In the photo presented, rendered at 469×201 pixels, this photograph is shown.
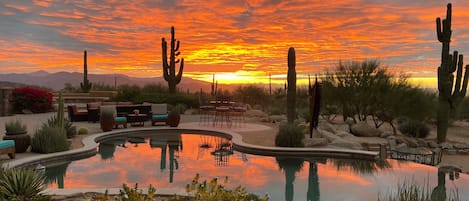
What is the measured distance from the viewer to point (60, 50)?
19.0 meters

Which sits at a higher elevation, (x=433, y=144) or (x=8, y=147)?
(x=8, y=147)

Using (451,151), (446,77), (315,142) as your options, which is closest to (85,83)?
(315,142)

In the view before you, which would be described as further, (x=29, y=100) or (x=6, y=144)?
(x=29, y=100)

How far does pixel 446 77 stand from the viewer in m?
11.4

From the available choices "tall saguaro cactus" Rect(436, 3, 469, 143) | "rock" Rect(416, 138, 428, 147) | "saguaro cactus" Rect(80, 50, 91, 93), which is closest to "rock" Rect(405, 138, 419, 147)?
"rock" Rect(416, 138, 428, 147)

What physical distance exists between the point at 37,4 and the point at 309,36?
9749 millimetres

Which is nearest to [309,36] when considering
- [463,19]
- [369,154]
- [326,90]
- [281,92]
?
[326,90]

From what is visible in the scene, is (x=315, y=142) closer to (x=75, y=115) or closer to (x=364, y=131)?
(x=364, y=131)

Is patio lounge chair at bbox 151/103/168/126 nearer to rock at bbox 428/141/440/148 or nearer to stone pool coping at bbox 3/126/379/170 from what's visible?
stone pool coping at bbox 3/126/379/170

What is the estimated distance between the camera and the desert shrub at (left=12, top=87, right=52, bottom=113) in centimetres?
1673

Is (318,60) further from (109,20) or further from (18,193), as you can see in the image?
(18,193)

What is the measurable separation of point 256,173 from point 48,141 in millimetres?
4608

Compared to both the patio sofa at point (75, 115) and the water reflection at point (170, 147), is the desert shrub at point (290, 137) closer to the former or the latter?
the water reflection at point (170, 147)

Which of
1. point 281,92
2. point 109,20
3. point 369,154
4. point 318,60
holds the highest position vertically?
point 109,20
